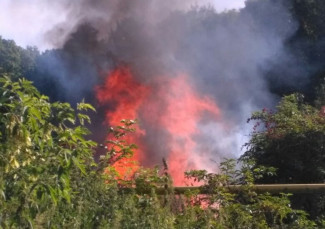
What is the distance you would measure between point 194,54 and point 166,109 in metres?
3.11

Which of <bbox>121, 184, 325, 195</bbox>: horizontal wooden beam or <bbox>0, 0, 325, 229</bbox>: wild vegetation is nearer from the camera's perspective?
<bbox>0, 0, 325, 229</bbox>: wild vegetation

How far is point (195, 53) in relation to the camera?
1370cm

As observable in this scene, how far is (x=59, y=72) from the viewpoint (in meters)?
11.4

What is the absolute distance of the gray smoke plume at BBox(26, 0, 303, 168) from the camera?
10657 mm

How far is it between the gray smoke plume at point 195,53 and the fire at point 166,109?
200mm

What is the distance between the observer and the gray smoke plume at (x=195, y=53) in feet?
35.0

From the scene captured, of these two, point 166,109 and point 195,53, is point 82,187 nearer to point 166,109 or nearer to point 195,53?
point 166,109

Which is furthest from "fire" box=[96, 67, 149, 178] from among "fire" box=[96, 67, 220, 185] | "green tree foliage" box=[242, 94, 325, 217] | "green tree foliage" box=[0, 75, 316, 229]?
"green tree foliage" box=[0, 75, 316, 229]

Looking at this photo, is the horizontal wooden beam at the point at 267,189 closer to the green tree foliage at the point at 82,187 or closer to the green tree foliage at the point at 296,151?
the green tree foliage at the point at 82,187

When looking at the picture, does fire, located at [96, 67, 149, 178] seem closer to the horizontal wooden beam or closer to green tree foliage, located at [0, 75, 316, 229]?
green tree foliage, located at [0, 75, 316, 229]

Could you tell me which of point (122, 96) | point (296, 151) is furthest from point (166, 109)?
point (296, 151)

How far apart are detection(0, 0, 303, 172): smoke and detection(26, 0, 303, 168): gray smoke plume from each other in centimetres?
2

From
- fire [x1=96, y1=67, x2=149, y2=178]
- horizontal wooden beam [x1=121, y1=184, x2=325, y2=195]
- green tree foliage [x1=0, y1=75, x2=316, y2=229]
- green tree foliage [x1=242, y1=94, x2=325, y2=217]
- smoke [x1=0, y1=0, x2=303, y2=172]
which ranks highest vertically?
smoke [x1=0, y1=0, x2=303, y2=172]

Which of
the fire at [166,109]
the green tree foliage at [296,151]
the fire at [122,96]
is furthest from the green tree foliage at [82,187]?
the fire at [122,96]
